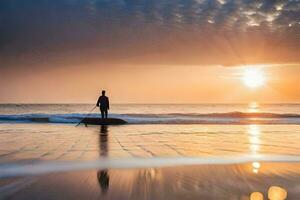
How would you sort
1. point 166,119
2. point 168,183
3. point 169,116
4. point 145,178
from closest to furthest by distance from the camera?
point 168,183, point 145,178, point 166,119, point 169,116

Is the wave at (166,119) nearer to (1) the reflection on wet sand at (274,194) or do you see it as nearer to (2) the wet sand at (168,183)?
(2) the wet sand at (168,183)

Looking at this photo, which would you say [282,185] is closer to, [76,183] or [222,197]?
[222,197]

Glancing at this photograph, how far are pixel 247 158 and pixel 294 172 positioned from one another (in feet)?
6.97

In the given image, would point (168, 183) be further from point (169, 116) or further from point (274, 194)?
point (169, 116)

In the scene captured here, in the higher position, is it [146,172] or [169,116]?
[169,116]

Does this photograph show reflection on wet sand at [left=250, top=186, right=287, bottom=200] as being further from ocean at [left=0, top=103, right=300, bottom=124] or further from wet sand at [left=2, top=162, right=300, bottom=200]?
ocean at [left=0, top=103, right=300, bottom=124]

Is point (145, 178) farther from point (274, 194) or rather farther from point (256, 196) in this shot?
point (274, 194)

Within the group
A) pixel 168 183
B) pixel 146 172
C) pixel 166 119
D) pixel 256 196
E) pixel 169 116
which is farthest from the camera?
pixel 169 116

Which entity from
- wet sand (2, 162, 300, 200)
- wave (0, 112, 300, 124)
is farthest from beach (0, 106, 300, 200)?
wave (0, 112, 300, 124)

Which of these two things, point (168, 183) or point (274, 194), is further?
point (168, 183)

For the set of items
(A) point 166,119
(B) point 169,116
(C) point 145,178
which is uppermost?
(B) point 169,116

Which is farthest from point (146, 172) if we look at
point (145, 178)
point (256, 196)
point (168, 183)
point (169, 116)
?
point (169, 116)

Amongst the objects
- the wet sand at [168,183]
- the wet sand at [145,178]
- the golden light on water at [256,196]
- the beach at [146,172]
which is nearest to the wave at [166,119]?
the beach at [146,172]

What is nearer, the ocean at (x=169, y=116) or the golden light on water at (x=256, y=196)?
the golden light on water at (x=256, y=196)
